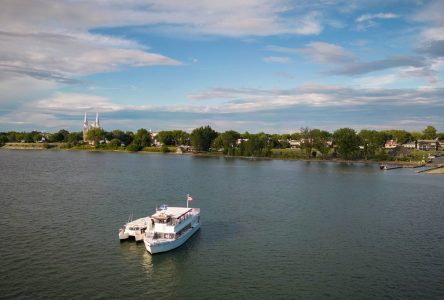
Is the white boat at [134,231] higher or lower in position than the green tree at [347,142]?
lower

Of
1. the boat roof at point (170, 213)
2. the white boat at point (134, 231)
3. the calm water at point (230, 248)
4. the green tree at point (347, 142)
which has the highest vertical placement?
the green tree at point (347, 142)

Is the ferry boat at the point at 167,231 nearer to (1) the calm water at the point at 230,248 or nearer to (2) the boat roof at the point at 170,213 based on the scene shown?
(2) the boat roof at the point at 170,213

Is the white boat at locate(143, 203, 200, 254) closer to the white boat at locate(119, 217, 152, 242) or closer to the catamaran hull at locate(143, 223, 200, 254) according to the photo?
the catamaran hull at locate(143, 223, 200, 254)

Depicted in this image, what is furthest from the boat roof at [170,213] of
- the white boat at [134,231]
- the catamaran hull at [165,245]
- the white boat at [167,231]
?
the catamaran hull at [165,245]

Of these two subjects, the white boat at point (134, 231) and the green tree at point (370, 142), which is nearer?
the white boat at point (134, 231)

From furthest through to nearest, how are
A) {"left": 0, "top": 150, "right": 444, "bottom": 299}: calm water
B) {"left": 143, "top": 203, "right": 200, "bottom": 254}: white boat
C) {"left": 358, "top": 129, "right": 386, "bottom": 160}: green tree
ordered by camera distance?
1. {"left": 358, "top": 129, "right": 386, "bottom": 160}: green tree
2. {"left": 143, "top": 203, "right": 200, "bottom": 254}: white boat
3. {"left": 0, "top": 150, "right": 444, "bottom": 299}: calm water

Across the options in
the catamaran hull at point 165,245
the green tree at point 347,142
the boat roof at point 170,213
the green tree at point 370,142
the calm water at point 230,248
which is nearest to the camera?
the calm water at point 230,248

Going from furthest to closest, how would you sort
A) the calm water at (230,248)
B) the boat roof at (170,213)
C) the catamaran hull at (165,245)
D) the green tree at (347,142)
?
the green tree at (347,142) < the boat roof at (170,213) < the catamaran hull at (165,245) < the calm water at (230,248)

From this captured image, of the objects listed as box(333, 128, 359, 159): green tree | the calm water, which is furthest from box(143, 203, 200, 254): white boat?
box(333, 128, 359, 159): green tree
